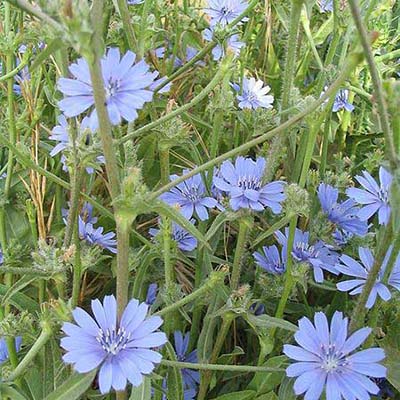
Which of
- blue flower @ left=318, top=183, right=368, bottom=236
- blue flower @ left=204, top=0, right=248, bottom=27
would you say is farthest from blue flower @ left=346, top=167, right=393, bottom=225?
blue flower @ left=204, top=0, right=248, bottom=27

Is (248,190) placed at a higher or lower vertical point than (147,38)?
lower

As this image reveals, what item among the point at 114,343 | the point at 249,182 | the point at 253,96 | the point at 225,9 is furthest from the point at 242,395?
the point at 225,9

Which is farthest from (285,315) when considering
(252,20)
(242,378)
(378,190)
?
(252,20)

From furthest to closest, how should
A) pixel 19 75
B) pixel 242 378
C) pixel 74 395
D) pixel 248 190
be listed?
1. pixel 19 75
2. pixel 242 378
3. pixel 248 190
4. pixel 74 395

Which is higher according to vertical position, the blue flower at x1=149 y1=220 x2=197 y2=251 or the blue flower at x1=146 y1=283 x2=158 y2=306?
the blue flower at x1=149 y1=220 x2=197 y2=251

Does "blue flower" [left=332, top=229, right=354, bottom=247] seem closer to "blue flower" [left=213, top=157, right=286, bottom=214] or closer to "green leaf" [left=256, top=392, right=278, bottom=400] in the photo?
"blue flower" [left=213, top=157, right=286, bottom=214]

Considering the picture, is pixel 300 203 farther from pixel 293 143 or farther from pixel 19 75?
pixel 19 75
